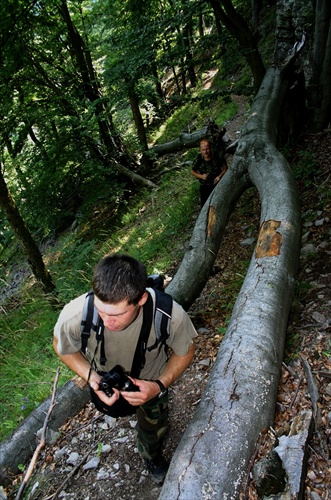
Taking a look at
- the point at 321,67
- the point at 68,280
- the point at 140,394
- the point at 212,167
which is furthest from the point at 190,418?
the point at 321,67

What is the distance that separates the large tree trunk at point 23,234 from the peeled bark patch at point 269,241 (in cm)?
480

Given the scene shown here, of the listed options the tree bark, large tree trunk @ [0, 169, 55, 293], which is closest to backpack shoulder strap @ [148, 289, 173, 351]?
large tree trunk @ [0, 169, 55, 293]

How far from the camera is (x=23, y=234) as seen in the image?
261 inches

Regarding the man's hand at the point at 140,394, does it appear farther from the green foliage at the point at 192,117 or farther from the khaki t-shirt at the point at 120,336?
the green foliage at the point at 192,117

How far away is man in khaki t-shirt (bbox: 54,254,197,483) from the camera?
1.87 meters

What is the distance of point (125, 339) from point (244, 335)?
0.95m

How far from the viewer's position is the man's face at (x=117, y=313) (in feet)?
6.07

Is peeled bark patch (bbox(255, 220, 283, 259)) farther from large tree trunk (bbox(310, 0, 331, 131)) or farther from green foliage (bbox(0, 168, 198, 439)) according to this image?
large tree trunk (bbox(310, 0, 331, 131))

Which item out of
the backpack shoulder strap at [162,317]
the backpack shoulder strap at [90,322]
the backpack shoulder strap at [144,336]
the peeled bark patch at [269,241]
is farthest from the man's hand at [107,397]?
the peeled bark patch at [269,241]

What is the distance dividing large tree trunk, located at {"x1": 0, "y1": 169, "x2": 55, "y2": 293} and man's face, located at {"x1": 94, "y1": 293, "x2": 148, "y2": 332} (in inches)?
203

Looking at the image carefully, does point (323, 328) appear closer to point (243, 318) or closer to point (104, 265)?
point (243, 318)

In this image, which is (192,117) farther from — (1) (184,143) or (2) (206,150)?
(2) (206,150)

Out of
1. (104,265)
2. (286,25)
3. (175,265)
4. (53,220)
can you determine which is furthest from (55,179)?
(104,265)

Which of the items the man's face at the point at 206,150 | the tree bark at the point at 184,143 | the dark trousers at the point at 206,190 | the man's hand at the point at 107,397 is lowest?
the man's hand at the point at 107,397
